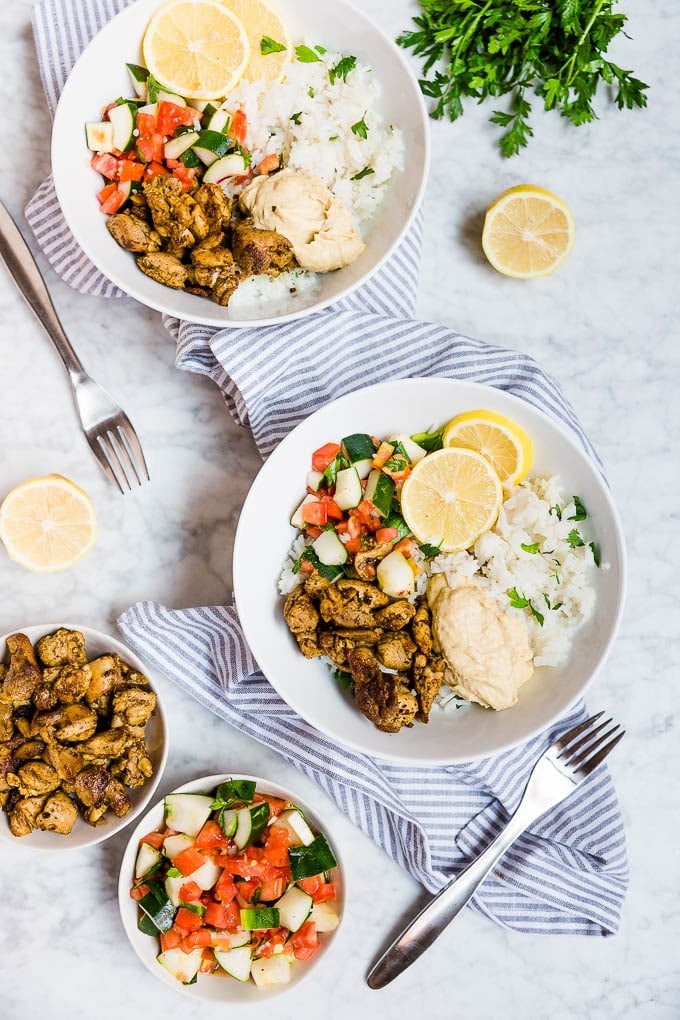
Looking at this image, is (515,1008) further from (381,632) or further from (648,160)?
(648,160)

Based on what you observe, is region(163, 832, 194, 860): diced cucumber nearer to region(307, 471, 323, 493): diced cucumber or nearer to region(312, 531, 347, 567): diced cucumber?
region(312, 531, 347, 567): diced cucumber

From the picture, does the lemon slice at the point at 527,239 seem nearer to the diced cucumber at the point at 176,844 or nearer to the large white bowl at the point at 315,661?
the large white bowl at the point at 315,661

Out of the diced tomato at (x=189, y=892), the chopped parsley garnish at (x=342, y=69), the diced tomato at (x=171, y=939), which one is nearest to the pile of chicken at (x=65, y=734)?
the diced tomato at (x=189, y=892)

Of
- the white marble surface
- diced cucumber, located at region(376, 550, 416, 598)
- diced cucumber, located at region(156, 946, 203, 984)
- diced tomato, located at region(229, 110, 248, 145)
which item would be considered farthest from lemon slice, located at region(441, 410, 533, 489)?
diced cucumber, located at region(156, 946, 203, 984)

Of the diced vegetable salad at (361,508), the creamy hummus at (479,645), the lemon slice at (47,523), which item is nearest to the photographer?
the creamy hummus at (479,645)

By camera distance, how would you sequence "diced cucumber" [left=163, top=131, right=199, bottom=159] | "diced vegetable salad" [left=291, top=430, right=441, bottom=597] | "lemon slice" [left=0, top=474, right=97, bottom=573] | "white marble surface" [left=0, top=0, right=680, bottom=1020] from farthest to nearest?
"white marble surface" [left=0, top=0, right=680, bottom=1020] → "lemon slice" [left=0, top=474, right=97, bottom=573] → "diced cucumber" [left=163, top=131, right=199, bottom=159] → "diced vegetable salad" [left=291, top=430, right=441, bottom=597]

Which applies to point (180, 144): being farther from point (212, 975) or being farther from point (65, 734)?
point (212, 975)

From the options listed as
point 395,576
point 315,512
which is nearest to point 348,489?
point 315,512
